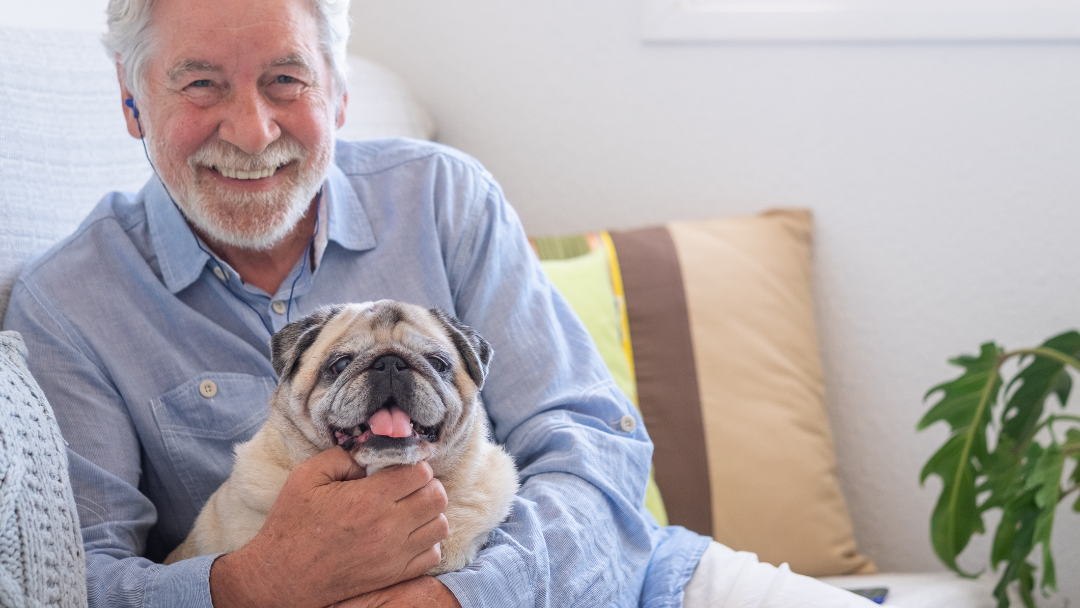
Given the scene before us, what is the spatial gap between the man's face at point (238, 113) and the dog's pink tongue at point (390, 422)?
0.44m

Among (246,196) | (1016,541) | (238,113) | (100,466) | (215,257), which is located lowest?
(1016,541)

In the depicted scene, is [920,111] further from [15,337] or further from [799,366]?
[15,337]

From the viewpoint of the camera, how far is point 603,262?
6.05 feet

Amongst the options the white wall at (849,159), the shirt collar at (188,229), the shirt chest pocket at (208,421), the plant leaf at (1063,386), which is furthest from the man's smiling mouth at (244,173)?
the plant leaf at (1063,386)

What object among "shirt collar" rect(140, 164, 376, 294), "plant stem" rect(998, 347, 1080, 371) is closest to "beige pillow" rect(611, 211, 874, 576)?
"plant stem" rect(998, 347, 1080, 371)

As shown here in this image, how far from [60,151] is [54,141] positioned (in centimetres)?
2

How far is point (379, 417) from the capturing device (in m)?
0.85

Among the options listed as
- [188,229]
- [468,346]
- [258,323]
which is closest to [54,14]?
[188,229]

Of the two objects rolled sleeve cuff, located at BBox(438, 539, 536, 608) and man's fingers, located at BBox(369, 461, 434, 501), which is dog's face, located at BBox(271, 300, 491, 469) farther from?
rolled sleeve cuff, located at BBox(438, 539, 536, 608)

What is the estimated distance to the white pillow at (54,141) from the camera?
1.28 meters

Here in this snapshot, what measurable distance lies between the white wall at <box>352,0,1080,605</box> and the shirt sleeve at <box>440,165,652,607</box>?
0.81m

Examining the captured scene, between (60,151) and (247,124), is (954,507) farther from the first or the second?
(60,151)

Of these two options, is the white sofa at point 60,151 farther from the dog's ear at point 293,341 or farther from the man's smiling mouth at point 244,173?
the dog's ear at point 293,341

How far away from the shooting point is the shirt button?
1.18m
